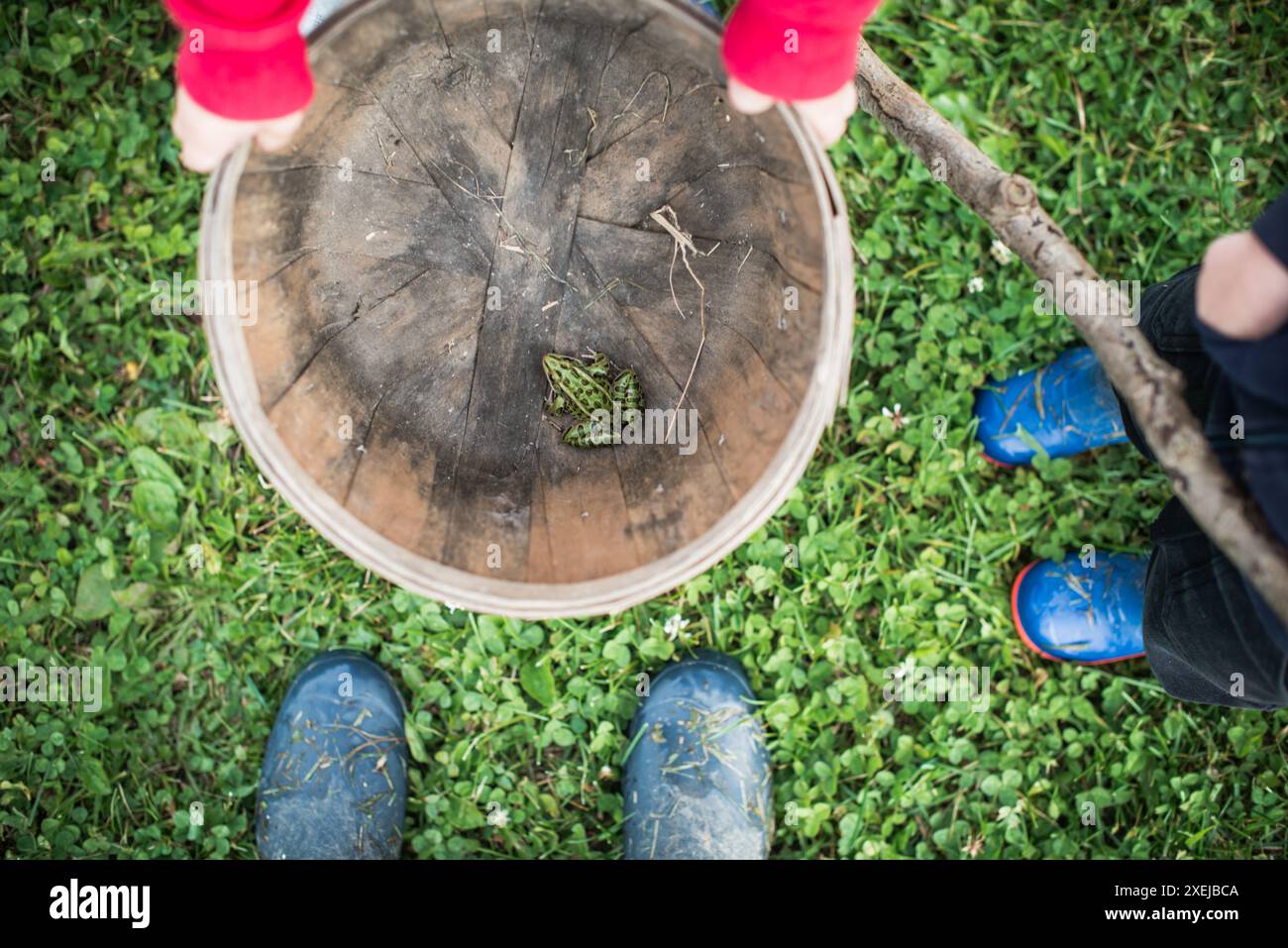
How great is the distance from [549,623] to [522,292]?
926 mm

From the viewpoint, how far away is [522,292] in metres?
2.22

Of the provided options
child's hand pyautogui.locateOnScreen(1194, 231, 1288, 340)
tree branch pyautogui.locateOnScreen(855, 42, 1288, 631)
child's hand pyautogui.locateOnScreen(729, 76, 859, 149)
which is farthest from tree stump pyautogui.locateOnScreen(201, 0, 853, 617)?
child's hand pyautogui.locateOnScreen(1194, 231, 1288, 340)

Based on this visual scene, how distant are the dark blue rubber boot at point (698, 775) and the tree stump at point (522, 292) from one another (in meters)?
0.77

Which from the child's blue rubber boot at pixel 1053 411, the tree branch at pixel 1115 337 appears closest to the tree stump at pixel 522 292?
the tree branch at pixel 1115 337

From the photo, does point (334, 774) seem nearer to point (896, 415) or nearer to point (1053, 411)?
point (896, 415)

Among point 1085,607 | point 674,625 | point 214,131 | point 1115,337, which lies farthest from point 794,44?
point 1085,607

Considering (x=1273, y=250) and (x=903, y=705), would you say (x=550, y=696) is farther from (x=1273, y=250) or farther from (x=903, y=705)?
(x=1273, y=250)

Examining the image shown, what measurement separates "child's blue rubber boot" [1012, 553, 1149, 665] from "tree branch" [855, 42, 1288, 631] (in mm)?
951

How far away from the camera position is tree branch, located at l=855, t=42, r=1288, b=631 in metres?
1.45

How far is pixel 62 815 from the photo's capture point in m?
2.53

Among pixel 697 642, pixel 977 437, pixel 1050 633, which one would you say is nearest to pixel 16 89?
pixel 697 642

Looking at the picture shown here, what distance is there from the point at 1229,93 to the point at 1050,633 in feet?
5.63

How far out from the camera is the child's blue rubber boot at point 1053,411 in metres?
2.46
